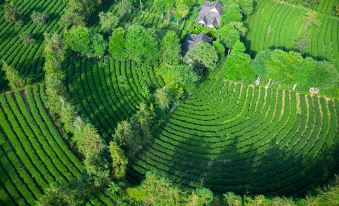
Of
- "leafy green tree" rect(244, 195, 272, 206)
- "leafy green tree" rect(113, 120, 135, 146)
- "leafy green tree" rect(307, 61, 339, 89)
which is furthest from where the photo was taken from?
"leafy green tree" rect(307, 61, 339, 89)

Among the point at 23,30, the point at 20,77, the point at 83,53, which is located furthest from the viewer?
the point at 23,30

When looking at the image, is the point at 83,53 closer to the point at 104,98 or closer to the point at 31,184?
the point at 104,98

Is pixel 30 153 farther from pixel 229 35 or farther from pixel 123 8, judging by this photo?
pixel 229 35

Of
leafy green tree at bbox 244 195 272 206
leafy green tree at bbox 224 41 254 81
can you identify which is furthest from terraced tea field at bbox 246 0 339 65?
leafy green tree at bbox 244 195 272 206

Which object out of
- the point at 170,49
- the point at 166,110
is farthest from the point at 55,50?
the point at 166,110

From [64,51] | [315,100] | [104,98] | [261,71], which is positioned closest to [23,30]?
[64,51]

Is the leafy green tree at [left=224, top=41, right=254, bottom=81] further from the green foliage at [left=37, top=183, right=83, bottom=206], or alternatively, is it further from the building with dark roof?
the green foliage at [left=37, top=183, right=83, bottom=206]
